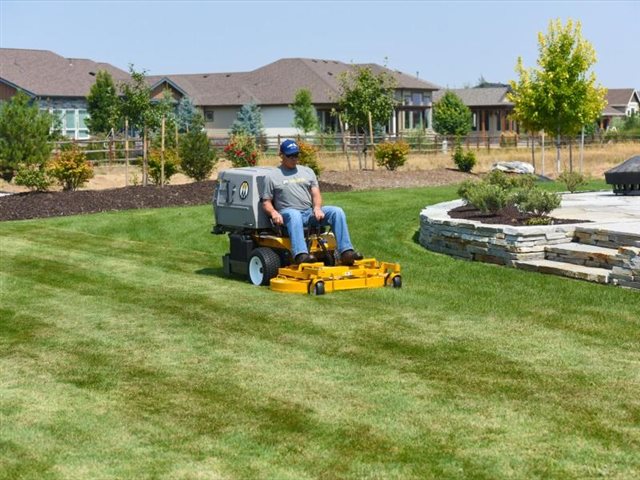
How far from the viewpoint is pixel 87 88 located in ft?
205

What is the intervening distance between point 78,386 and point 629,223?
27.6ft

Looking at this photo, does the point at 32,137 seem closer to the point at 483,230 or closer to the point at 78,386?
the point at 483,230

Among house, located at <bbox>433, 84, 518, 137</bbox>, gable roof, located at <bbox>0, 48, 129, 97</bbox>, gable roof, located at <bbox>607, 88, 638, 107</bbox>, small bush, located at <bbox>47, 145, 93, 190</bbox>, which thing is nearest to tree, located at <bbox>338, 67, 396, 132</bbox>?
small bush, located at <bbox>47, 145, 93, 190</bbox>

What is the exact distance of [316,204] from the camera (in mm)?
12117

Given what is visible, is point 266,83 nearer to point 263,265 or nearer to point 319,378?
point 263,265

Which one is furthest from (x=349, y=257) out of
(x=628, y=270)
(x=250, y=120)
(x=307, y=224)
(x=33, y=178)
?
(x=250, y=120)

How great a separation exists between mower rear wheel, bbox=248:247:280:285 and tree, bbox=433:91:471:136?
6444 centimetres

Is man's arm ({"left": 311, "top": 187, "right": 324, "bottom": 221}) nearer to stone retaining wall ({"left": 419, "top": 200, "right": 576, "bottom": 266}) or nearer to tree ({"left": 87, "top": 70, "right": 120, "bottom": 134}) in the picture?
stone retaining wall ({"left": 419, "top": 200, "right": 576, "bottom": 266})

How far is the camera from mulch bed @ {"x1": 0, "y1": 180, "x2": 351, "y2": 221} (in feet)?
74.0

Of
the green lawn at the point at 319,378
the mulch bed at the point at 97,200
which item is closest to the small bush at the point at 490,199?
the green lawn at the point at 319,378

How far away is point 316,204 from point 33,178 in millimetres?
15508

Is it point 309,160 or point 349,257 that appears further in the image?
point 309,160

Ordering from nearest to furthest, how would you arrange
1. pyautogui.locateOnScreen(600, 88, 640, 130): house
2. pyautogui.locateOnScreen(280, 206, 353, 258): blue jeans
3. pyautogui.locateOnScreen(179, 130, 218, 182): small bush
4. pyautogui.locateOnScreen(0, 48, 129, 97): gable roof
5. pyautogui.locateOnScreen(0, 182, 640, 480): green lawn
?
pyautogui.locateOnScreen(0, 182, 640, 480): green lawn < pyautogui.locateOnScreen(280, 206, 353, 258): blue jeans < pyautogui.locateOnScreen(179, 130, 218, 182): small bush < pyautogui.locateOnScreen(0, 48, 129, 97): gable roof < pyautogui.locateOnScreen(600, 88, 640, 130): house

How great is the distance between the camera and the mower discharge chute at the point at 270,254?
11617 mm
